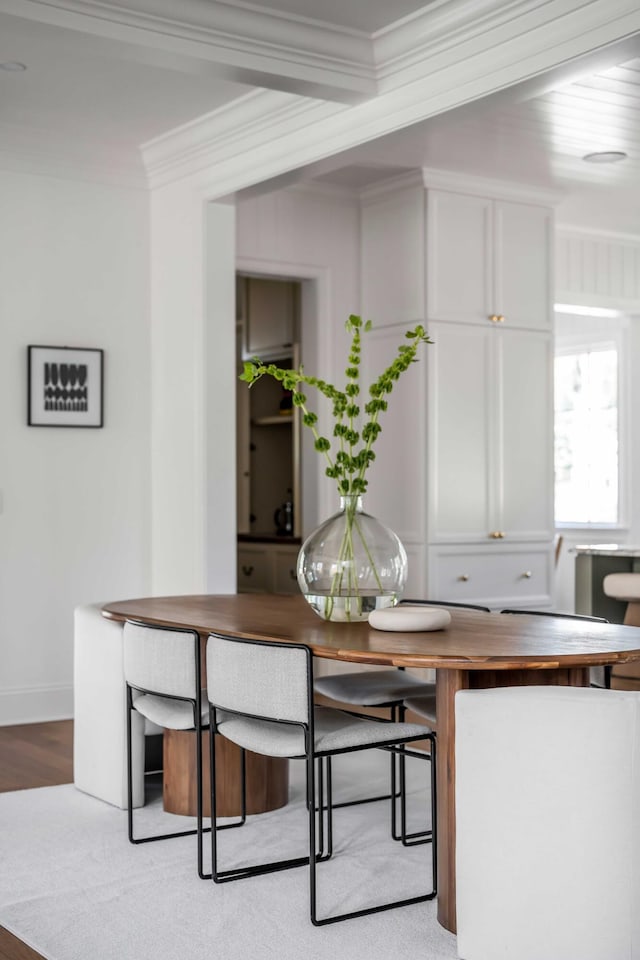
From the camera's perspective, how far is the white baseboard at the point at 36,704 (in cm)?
543

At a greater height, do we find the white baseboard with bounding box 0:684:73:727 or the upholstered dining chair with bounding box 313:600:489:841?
the upholstered dining chair with bounding box 313:600:489:841

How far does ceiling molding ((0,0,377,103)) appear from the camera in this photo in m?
3.69

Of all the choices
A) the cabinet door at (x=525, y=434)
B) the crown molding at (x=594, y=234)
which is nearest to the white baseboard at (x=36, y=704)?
the cabinet door at (x=525, y=434)

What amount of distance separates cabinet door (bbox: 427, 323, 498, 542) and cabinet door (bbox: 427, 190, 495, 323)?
3.7 inches

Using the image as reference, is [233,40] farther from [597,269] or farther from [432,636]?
[597,269]

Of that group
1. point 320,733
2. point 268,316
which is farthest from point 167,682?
point 268,316

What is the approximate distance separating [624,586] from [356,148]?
7.02ft

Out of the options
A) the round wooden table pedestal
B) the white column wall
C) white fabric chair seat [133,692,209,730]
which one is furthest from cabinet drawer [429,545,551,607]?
white fabric chair seat [133,692,209,730]

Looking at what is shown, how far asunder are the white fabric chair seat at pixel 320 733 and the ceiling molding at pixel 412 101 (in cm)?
211

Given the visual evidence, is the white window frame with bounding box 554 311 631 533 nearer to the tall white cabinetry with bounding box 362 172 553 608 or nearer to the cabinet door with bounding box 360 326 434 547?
the tall white cabinetry with bounding box 362 172 553 608

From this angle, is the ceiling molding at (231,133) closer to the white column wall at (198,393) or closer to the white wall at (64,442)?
the white column wall at (198,393)

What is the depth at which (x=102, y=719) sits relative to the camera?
4.10 metres

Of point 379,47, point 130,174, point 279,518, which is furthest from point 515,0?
point 279,518

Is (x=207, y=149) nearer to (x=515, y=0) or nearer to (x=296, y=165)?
(x=296, y=165)
